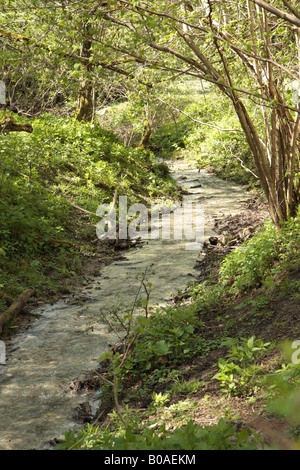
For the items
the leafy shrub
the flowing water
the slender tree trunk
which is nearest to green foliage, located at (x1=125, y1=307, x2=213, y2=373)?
the flowing water

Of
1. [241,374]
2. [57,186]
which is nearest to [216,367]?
[241,374]

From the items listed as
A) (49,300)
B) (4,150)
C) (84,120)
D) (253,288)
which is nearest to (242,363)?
(253,288)

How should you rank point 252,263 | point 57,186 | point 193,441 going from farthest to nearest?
point 57,186
point 252,263
point 193,441

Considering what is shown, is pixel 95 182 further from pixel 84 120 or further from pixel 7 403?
pixel 7 403

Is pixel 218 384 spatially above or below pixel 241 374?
below

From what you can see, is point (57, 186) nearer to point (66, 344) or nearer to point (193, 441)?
point (66, 344)

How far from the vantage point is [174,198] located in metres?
12.8

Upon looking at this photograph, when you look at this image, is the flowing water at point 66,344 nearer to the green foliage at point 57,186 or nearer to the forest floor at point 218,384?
the forest floor at point 218,384

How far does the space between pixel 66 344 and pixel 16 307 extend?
1.00m

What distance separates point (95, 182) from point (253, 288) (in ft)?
21.1

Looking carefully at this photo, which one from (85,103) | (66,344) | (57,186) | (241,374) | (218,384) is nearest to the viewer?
(241,374)

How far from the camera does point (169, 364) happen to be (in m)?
4.15

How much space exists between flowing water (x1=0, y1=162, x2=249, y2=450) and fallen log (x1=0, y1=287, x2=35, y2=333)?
0.85ft
